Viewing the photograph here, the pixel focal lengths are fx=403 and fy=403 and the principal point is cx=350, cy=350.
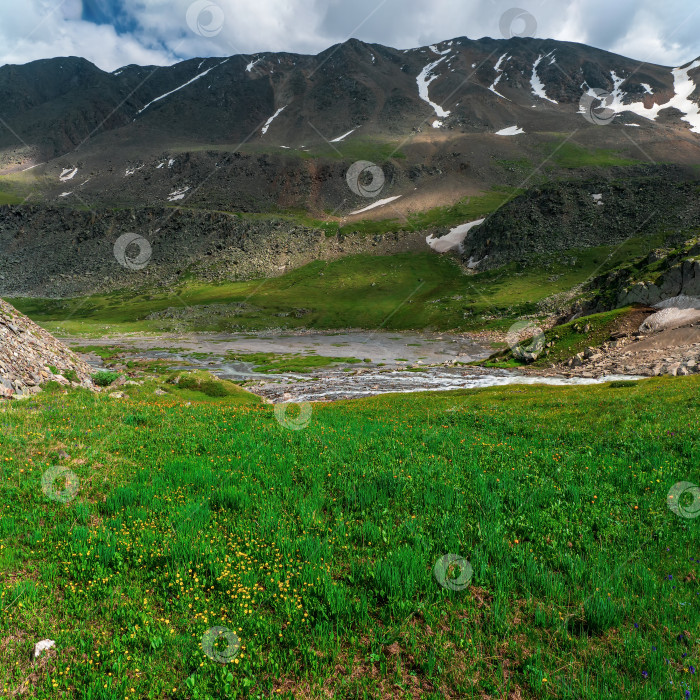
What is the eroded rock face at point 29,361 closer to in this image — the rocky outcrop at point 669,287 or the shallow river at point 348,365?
the shallow river at point 348,365

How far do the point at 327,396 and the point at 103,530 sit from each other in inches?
2071

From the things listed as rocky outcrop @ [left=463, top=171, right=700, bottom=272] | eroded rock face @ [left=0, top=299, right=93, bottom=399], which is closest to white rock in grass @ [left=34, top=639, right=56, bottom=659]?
eroded rock face @ [left=0, top=299, right=93, bottom=399]

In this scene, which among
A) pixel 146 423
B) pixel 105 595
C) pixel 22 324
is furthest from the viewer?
pixel 22 324

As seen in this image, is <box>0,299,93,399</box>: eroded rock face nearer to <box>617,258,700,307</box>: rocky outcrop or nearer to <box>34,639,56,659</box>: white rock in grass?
<box>34,639,56,659</box>: white rock in grass

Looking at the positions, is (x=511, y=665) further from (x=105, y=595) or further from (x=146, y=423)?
(x=146, y=423)

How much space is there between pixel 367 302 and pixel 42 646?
169m

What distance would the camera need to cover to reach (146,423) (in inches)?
618

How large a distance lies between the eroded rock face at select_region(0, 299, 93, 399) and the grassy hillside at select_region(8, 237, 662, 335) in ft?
384

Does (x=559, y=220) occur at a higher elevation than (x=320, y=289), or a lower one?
higher

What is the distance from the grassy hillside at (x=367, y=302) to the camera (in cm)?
14725

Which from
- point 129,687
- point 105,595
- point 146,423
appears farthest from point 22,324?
point 129,687

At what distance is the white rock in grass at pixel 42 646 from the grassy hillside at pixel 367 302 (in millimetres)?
130885

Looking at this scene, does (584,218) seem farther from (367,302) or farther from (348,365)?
(348,365)

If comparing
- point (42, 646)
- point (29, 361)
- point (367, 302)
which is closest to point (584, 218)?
point (367, 302)
